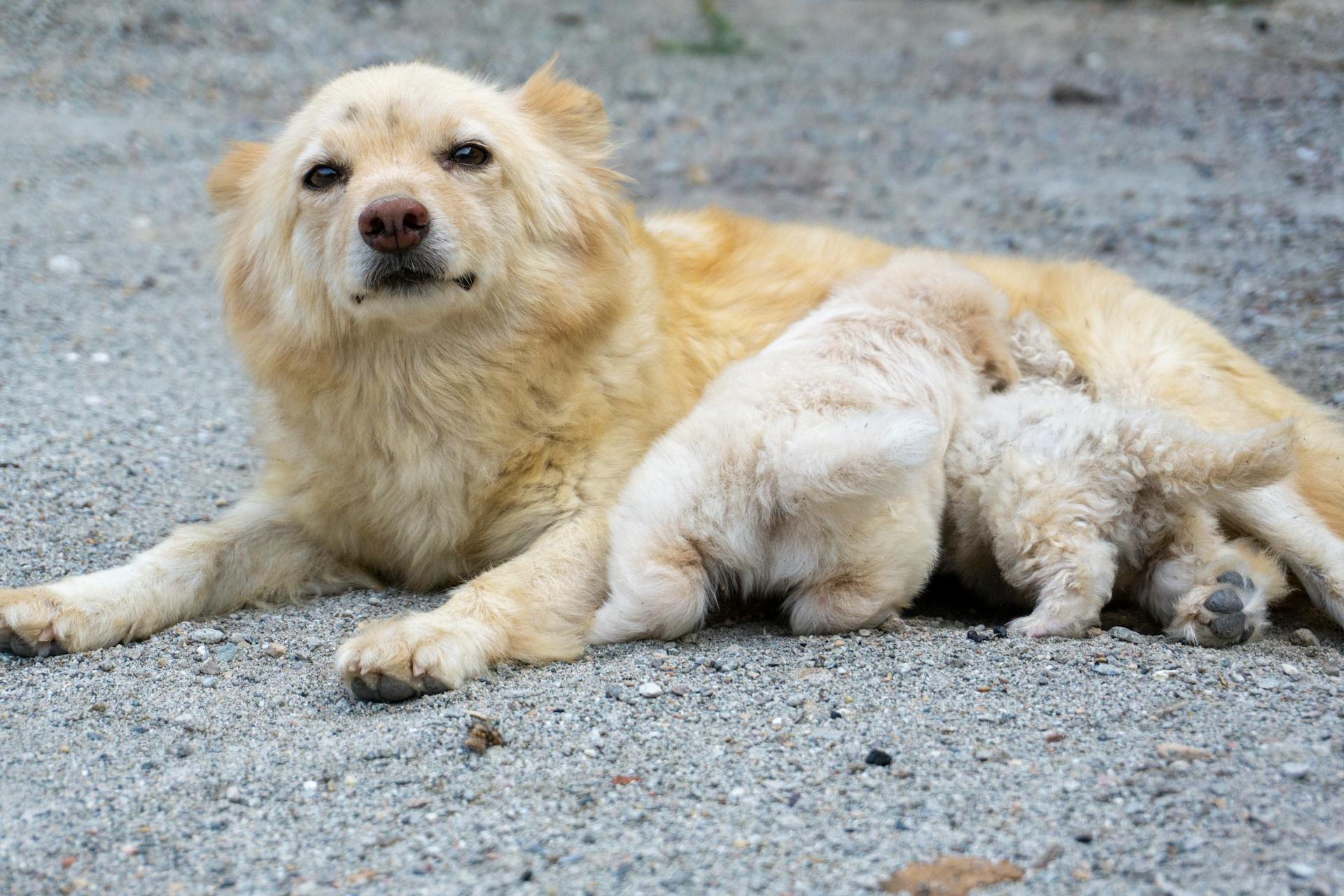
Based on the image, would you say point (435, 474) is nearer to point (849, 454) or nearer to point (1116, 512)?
point (849, 454)

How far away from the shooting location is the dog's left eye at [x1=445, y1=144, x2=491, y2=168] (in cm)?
419

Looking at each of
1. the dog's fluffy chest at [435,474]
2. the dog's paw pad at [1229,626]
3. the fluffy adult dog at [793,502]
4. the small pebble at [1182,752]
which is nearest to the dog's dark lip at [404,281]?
the dog's fluffy chest at [435,474]

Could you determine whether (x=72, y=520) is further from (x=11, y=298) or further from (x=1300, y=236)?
(x=1300, y=236)

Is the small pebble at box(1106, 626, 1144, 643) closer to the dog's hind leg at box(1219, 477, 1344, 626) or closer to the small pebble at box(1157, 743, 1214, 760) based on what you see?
the dog's hind leg at box(1219, 477, 1344, 626)

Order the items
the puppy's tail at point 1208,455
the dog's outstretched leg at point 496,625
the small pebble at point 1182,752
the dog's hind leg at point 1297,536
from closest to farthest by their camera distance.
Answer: the small pebble at point 1182,752 < the dog's outstretched leg at point 496,625 < the puppy's tail at point 1208,455 < the dog's hind leg at point 1297,536

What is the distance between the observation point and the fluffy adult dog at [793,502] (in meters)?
3.50

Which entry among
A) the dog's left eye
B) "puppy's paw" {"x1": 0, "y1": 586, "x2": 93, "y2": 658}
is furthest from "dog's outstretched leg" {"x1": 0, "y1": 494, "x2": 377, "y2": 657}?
the dog's left eye

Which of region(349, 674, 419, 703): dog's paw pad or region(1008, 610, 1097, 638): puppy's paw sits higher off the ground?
region(1008, 610, 1097, 638): puppy's paw

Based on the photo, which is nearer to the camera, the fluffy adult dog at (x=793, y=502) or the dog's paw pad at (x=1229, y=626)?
the fluffy adult dog at (x=793, y=502)

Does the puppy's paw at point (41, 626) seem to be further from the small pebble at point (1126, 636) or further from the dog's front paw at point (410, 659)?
the small pebble at point (1126, 636)

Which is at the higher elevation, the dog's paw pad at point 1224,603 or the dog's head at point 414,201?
the dog's head at point 414,201

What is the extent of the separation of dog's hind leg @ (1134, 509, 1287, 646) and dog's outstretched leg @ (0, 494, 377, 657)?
265 centimetres

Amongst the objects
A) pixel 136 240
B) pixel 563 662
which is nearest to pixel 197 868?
pixel 563 662

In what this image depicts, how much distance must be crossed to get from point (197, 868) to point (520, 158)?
8.16ft
